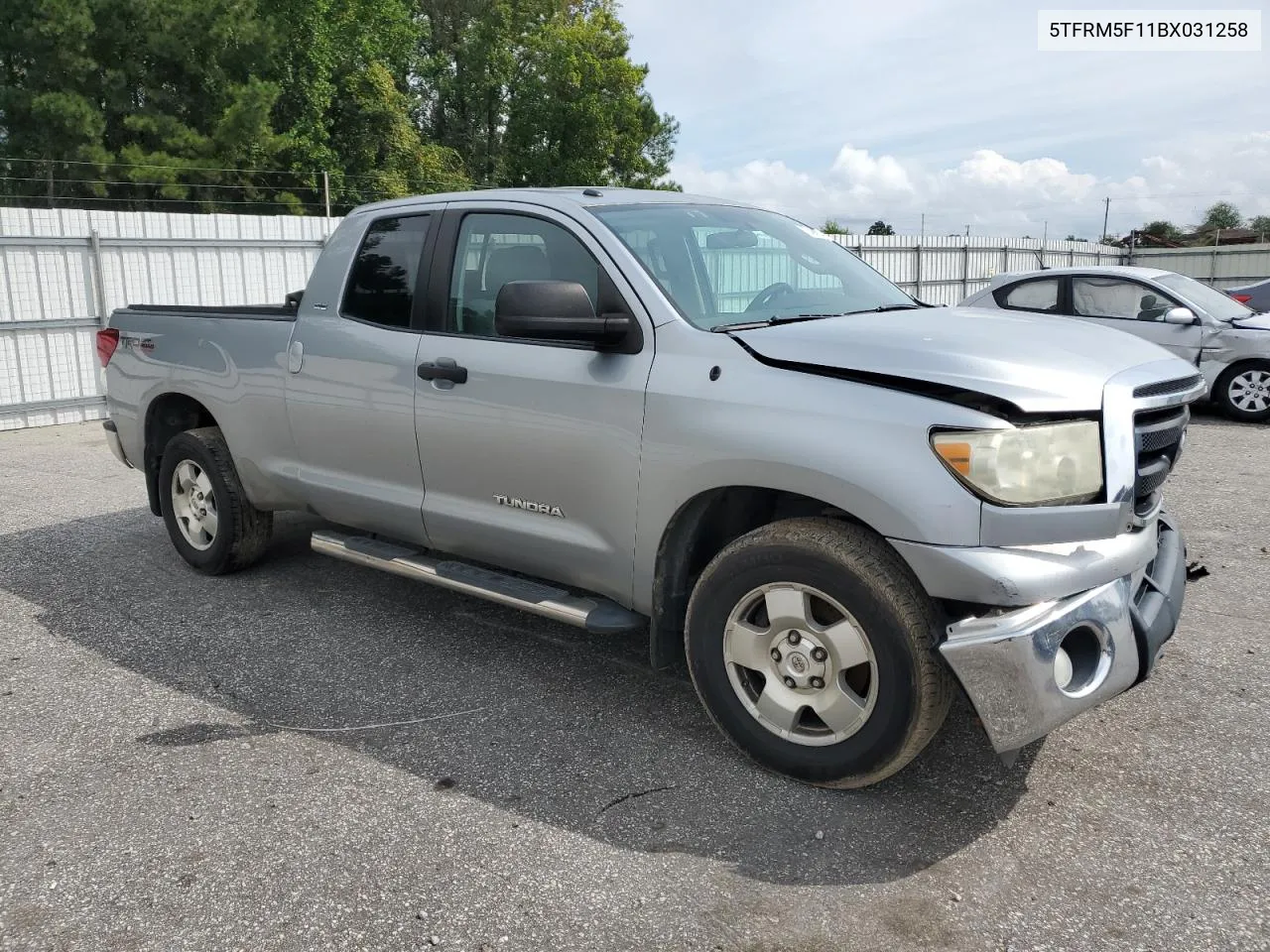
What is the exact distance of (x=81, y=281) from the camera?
11914 mm

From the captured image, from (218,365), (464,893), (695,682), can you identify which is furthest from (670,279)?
(218,365)

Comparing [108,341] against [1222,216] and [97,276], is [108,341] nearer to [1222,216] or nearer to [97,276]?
[97,276]

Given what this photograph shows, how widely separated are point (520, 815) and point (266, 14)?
36.1 meters

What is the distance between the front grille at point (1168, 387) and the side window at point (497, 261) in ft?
6.20

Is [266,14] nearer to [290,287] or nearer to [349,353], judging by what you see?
[290,287]

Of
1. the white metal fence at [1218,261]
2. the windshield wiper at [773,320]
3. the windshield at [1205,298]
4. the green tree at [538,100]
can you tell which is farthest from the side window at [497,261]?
the green tree at [538,100]

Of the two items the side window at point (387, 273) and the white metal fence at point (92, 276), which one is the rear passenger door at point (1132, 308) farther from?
the white metal fence at point (92, 276)

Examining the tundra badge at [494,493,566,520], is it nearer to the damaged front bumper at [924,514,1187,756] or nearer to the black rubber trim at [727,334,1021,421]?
the black rubber trim at [727,334,1021,421]

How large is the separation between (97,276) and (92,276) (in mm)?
52

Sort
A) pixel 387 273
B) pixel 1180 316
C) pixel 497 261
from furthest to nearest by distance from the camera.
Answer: pixel 1180 316 → pixel 387 273 → pixel 497 261

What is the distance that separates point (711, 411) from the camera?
3400 mm

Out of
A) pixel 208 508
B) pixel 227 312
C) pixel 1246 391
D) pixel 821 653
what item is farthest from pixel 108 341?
pixel 1246 391

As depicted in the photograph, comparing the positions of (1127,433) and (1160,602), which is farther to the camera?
(1160,602)

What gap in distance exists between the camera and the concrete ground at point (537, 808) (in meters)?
2.73
